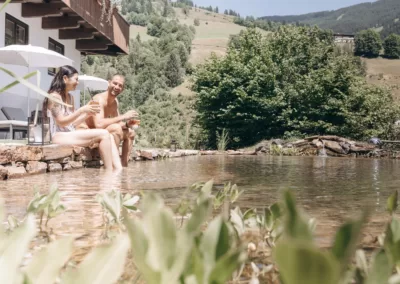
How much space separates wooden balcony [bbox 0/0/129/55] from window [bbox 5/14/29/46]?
352 mm

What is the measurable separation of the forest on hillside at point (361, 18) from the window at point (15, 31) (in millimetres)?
118130

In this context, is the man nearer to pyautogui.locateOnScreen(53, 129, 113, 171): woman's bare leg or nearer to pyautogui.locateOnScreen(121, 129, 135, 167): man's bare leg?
pyautogui.locateOnScreen(121, 129, 135, 167): man's bare leg

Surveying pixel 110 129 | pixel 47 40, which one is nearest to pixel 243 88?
pixel 47 40

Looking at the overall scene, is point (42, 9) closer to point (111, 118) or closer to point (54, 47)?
point (54, 47)

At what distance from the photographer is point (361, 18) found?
15875 centimetres

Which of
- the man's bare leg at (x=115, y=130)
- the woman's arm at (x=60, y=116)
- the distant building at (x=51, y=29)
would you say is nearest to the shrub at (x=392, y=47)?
the distant building at (x=51, y=29)

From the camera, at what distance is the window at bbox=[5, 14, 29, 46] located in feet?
35.9

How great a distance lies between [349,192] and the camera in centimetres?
357

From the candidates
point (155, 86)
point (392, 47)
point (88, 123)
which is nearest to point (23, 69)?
point (88, 123)

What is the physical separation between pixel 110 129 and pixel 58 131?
72cm

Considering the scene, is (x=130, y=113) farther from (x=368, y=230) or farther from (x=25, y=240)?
(x=25, y=240)

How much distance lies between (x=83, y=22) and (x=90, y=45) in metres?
3.26

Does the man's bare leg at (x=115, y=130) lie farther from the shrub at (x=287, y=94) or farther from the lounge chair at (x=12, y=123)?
the shrub at (x=287, y=94)

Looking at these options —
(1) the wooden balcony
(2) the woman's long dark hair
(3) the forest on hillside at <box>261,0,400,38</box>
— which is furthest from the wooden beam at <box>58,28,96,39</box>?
(3) the forest on hillside at <box>261,0,400,38</box>
